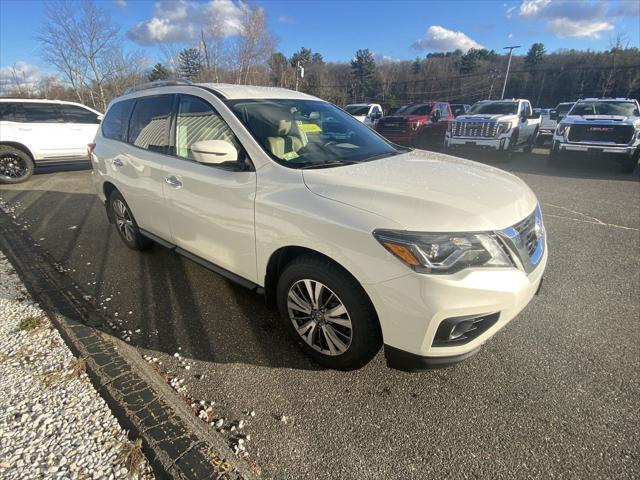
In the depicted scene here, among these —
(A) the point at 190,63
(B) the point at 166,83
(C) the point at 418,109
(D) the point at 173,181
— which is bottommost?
(D) the point at 173,181

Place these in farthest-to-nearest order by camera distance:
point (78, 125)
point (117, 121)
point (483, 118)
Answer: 1. point (483, 118)
2. point (78, 125)
3. point (117, 121)

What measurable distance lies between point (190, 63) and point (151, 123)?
109 ft

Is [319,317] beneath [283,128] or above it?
beneath

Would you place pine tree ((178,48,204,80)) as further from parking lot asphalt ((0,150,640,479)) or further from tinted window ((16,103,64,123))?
parking lot asphalt ((0,150,640,479))

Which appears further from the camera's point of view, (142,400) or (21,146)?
(21,146)

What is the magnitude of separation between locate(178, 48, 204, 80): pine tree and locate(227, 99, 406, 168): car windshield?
27.9 metres

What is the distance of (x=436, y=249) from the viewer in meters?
1.79

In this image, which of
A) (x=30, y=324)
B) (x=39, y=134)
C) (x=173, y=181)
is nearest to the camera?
(x=30, y=324)

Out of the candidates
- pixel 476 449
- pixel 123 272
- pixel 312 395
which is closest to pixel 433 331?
pixel 476 449

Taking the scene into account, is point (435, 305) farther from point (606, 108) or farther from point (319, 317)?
point (606, 108)

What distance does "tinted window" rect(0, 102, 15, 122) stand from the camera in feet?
26.6

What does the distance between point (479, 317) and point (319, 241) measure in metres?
0.97

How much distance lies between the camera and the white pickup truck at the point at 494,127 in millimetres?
11406

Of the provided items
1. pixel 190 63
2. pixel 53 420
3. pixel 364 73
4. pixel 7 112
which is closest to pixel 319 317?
pixel 53 420
